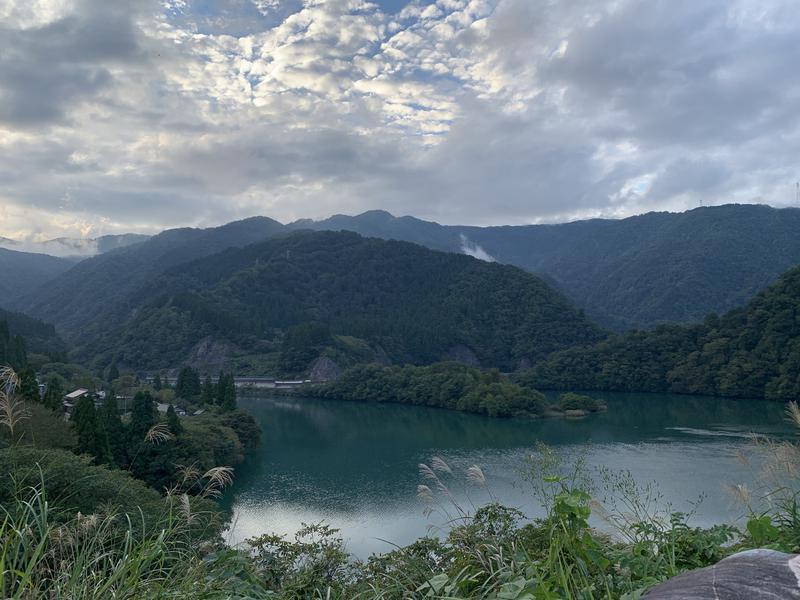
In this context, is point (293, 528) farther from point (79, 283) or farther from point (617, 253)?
point (617, 253)

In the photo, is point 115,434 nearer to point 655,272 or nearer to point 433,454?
point 433,454

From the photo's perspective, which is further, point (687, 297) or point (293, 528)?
point (687, 297)

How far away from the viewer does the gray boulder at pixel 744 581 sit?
1.76 meters

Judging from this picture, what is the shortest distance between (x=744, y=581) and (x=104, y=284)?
144926mm

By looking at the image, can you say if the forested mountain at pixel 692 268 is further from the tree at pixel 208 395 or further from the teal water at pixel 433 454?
the tree at pixel 208 395

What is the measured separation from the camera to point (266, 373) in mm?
69438

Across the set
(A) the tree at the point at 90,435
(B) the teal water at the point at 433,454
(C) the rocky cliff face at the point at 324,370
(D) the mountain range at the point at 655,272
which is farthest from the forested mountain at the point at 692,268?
(A) the tree at the point at 90,435

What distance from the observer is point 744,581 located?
181 centimetres

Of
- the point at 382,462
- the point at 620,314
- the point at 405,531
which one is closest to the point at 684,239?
the point at 620,314

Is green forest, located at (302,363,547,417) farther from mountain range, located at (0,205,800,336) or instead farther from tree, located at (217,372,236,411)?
mountain range, located at (0,205,800,336)

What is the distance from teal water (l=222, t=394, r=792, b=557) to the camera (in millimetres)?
19748

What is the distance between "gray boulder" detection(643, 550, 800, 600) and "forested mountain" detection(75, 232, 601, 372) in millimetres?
67807

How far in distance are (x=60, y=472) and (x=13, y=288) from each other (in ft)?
605

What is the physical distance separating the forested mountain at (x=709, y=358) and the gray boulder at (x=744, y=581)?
176 ft
